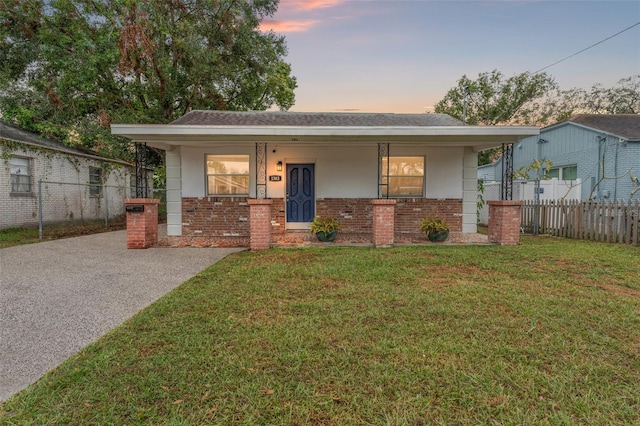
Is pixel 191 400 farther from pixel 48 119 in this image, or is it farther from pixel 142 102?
pixel 48 119

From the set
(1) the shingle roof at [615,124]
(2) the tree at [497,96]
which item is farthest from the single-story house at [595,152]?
(2) the tree at [497,96]

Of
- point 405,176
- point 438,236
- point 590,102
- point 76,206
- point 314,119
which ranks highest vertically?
point 590,102

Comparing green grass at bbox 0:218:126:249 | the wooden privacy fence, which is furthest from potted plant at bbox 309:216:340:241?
green grass at bbox 0:218:126:249

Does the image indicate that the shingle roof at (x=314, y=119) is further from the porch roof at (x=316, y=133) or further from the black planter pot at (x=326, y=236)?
the black planter pot at (x=326, y=236)

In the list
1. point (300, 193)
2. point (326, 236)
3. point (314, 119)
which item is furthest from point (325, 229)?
point (314, 119)

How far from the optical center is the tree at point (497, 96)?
78.3 feet

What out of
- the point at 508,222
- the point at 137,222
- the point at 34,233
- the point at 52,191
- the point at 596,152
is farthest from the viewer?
the point at 596,152

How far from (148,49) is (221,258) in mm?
8824

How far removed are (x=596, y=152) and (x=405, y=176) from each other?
9.10 metres

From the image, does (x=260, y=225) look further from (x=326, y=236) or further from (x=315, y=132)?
(x=315, y=132)

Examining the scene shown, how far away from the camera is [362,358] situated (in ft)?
7.75

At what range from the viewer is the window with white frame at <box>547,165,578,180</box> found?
13413 millimetres

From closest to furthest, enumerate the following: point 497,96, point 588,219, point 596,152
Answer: point 588,219 → point 596,152 → point 497,96

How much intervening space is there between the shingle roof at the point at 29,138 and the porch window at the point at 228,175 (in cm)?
715
